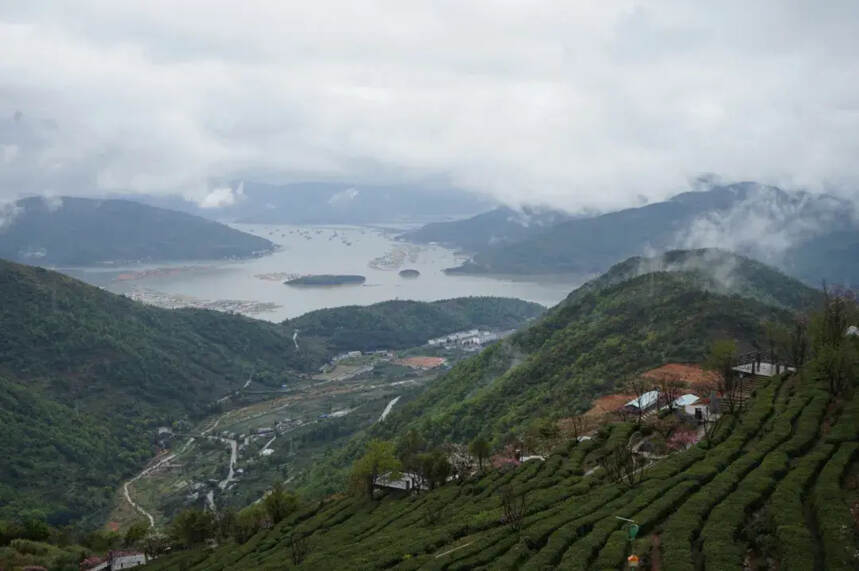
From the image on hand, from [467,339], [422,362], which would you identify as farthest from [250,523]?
[467,339]

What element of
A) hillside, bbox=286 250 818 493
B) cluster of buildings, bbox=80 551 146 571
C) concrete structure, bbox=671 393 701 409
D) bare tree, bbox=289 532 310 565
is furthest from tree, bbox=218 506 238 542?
concrete structure, bbox=671 393 701 409

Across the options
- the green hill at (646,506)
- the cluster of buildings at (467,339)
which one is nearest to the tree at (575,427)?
the green hill at (646,506)

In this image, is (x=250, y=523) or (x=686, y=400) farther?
(x=250, y=523)

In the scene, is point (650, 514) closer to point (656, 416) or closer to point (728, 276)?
point (656, 416)

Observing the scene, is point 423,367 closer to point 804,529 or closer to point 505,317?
point 505,317

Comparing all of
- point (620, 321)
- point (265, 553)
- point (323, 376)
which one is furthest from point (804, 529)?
point (323, 376)

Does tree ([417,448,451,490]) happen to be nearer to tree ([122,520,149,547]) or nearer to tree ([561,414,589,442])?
tree ([561,414,589,442])

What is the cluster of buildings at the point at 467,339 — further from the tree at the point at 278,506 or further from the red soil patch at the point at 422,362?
the tree at the point at 278,506
